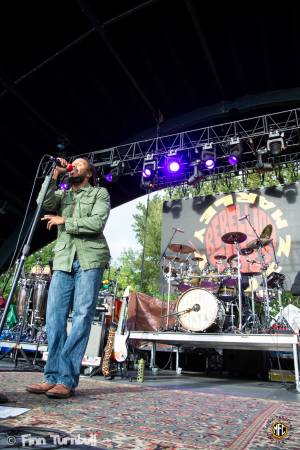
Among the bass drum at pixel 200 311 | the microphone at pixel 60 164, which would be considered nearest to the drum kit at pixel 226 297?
the bass drum at pixel 200 311

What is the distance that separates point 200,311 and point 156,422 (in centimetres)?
416

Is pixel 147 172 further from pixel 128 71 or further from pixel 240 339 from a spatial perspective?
pixel 240 339

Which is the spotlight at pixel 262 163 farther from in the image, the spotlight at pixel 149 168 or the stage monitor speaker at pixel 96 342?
the stage monitor speaker at pixel 96 342

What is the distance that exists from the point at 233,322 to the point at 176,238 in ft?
12.9

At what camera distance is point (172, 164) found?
8477 mm

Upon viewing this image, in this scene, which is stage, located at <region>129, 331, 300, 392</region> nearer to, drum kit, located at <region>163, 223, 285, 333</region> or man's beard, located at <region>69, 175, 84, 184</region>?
drum kit, located at <region>163, 223, 285, 333</region>

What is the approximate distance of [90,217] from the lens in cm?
246

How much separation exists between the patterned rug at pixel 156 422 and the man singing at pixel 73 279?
191 millimetres

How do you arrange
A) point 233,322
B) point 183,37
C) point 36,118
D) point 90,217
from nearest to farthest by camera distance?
point 90,217 < point 233,322 < point 183,37 < point 36,118

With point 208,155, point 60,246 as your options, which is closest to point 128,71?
point 208,155

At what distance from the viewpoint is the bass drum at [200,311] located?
5.45 metres

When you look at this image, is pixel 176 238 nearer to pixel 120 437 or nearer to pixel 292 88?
pixel 292 88

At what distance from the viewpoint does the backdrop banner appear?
27.8 feet

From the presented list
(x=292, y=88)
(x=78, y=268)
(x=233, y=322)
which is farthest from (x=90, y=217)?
(x=292, y=88)
